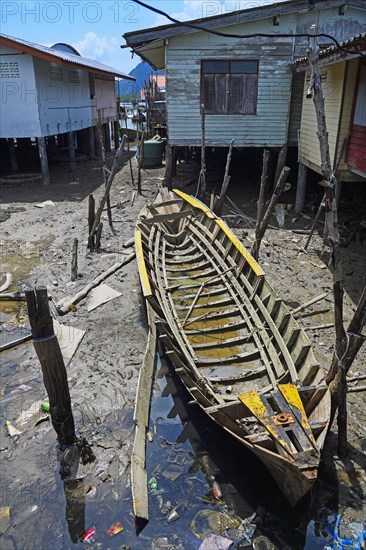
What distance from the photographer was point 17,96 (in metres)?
16.1

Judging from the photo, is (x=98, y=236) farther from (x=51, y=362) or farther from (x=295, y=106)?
(x=295, y=106)

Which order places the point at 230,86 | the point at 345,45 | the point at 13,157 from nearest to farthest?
the point at 345,45 < the point at 230,86 < the point at 13,157

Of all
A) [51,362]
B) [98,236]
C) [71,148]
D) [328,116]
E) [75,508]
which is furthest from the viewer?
[71,148]

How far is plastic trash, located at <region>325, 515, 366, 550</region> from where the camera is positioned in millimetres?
4203

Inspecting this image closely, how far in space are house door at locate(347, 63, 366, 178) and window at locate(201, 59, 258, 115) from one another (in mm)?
4792

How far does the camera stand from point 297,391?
4648 millimetres

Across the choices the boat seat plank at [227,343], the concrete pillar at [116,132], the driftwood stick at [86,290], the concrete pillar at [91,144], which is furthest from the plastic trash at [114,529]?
the concrete pillar at [116,132]

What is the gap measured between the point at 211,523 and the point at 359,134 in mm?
8446

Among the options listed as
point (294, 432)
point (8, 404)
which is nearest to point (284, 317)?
point (294, 432)

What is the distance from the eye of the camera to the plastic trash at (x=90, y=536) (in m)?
4.43

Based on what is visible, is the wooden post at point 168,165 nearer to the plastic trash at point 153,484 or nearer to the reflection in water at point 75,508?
the plastic trash at point 153,484

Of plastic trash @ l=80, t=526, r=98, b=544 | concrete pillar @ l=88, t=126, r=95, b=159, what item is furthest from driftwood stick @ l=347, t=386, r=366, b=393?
concrete pillar @ l=88, t=126, r=95, b=159

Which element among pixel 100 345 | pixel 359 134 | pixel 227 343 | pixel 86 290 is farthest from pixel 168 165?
pixel 227 343

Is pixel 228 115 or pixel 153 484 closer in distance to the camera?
pixel 153 484
